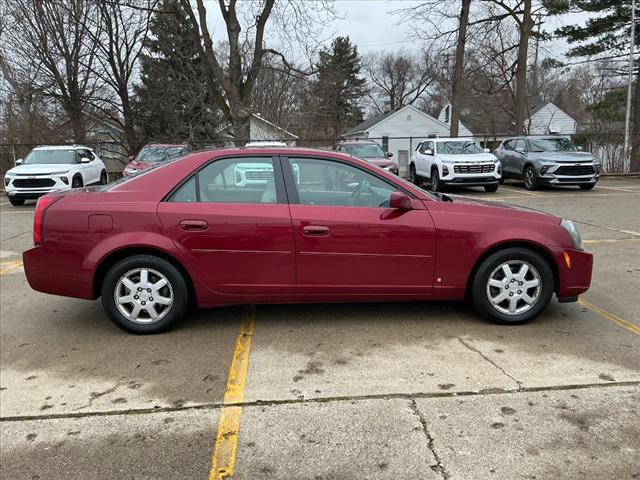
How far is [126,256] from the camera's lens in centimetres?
430

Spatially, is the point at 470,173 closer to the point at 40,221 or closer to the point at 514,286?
the point at 514,286

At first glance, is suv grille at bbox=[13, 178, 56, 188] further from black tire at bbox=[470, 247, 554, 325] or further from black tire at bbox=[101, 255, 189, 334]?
black tire at bbox=[470, 247, 554, 325]

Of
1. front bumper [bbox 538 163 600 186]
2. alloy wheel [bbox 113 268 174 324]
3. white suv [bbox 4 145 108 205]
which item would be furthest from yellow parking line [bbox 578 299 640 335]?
white suv [bbox 4 145 108 205]

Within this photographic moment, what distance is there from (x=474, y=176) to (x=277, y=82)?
12.4 m

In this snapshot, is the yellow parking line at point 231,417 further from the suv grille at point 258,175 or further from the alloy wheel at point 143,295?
the suv grille at point 258,175

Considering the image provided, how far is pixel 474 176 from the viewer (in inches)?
596

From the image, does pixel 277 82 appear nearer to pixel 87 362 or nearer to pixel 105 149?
pixel 105 149

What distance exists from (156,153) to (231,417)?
14600mm

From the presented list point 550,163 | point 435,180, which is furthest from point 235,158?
point 550,163

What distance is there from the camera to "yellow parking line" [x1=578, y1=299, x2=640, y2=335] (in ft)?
14.5

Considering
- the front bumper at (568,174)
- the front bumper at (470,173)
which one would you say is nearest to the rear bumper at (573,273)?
the front bumper at (470,173)

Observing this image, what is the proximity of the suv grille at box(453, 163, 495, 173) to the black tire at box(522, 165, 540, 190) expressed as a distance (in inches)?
61.8

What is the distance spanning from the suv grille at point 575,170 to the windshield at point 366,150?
5162 millimetres

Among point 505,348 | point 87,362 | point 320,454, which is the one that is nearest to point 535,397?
point 505,348
